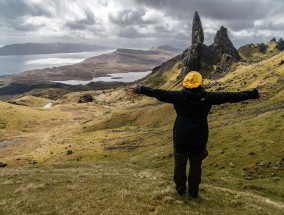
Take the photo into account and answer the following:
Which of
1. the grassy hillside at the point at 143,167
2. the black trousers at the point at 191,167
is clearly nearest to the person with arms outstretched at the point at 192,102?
the black trousers at the point at 191,167

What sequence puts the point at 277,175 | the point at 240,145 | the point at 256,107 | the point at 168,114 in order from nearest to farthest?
1. the point at 277,175
2. the point at 240,145
3. the point at 256,107
4. the point at 168,114

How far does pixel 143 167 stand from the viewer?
1949 inches

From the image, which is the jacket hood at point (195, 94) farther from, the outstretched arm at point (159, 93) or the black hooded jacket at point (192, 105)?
the outstretched arm at point (159, 93)

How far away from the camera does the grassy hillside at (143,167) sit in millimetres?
17891

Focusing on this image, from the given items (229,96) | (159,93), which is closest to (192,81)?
(159,93)

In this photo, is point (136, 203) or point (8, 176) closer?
point (136, 203)

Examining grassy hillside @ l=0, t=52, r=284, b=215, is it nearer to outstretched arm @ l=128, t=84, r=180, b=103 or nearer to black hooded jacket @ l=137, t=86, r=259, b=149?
black hooded jacket @ l=137, t=86, r=259, b=149

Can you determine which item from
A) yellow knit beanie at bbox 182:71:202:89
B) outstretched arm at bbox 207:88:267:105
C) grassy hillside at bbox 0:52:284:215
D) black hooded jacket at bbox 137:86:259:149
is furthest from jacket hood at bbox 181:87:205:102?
grassy hillside at bbox 0:52:284:215

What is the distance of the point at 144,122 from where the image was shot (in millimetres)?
111125

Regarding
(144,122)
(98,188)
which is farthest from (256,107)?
(98,188)

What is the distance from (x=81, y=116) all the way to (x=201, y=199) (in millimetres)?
166413

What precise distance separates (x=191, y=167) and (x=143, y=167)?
32730 mm

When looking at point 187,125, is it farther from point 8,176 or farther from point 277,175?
point 277,175

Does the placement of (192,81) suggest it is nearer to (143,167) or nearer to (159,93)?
(159,93)
